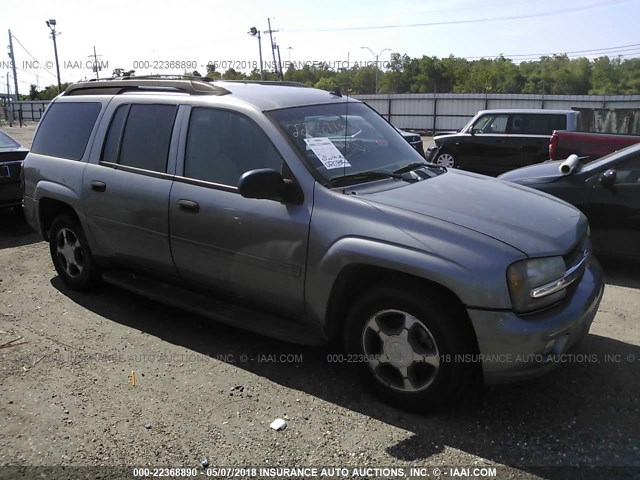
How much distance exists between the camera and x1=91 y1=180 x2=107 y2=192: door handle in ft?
14.9

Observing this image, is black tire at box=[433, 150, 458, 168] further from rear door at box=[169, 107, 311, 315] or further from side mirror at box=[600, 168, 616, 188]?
rear door at box=[169, 107, 311, 315]

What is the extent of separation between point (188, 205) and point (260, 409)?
4.94 ft

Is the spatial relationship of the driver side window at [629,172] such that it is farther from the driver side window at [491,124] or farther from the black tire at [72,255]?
the driver side window at [491,124]

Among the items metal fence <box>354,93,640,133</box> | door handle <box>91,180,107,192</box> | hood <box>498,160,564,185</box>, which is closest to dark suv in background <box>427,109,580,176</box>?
hood <box>498,160,564,185</box>

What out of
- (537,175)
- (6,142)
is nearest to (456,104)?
(537,175)

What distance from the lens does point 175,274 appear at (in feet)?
13.8

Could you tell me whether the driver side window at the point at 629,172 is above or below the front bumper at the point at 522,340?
above

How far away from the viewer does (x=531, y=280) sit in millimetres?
2898

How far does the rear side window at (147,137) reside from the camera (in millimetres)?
4203

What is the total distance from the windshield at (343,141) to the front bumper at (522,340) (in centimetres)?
131

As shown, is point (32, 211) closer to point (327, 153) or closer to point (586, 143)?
point (327, 153)

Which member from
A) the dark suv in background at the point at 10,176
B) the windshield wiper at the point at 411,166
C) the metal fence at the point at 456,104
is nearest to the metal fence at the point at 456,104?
the metal fence at the point at 456,104

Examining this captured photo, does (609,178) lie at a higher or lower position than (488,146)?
higher

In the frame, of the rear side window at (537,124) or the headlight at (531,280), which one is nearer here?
the headlight at (531,280)
